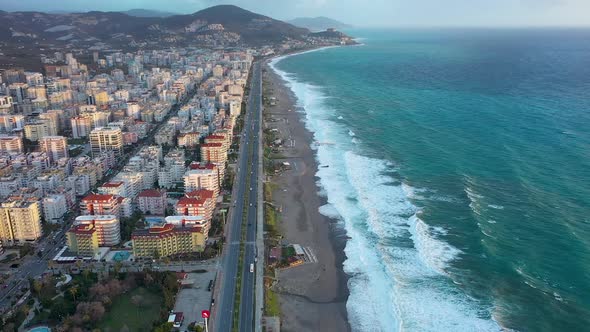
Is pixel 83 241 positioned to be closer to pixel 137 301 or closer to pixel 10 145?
pixel 137 301

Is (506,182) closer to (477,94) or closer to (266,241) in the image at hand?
(266,241)

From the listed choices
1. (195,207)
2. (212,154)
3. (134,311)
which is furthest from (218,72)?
(134,311)

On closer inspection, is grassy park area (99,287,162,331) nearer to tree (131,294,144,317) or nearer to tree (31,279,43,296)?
tree (131,294,144,317)

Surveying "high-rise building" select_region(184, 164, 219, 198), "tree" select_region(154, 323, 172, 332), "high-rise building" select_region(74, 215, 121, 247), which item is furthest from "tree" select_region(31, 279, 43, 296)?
"high-rise building" select_region(184, 164, 219, 198)

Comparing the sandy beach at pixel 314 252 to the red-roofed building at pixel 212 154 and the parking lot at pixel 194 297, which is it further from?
the red-roofed building at pixel 212 154

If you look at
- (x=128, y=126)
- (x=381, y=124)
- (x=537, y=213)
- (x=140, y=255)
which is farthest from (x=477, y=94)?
(x=140, y=255)

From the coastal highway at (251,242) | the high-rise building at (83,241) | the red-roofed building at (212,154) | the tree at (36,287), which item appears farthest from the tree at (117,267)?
Answer: the red-roofed building at (212,154)
